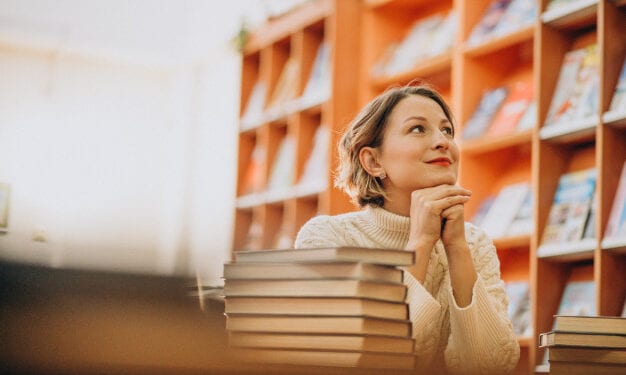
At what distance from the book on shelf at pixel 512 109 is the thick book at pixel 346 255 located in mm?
2851

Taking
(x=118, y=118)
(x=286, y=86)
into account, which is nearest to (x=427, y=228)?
(x=286, y=86)

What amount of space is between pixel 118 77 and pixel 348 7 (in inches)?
172

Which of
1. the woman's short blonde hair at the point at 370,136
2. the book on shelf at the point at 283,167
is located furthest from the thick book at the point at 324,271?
the book on shelf at the point at 283,167

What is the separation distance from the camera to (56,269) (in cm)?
101

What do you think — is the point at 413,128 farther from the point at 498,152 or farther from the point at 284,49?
the point at 284,49

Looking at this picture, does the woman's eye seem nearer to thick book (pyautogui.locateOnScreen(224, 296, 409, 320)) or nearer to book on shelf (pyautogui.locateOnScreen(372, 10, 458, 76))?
thick book (pyautogui.locateOnScreen(224, 296, 409, 320))

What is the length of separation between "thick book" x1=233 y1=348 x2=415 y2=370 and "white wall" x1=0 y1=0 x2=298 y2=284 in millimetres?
6674

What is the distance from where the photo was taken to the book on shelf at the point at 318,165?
5.02 m

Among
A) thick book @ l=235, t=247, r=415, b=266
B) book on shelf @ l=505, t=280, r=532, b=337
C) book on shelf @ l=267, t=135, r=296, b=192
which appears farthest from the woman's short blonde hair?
book on shelf @ l=267, t=135, r=296, b=192

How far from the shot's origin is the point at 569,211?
361 cm

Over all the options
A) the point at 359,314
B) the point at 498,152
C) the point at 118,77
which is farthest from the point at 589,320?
the point at 118,77

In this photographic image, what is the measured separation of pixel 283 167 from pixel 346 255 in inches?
174

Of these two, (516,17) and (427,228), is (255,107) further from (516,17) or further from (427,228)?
(427,228)

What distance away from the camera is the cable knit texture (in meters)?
1.67
